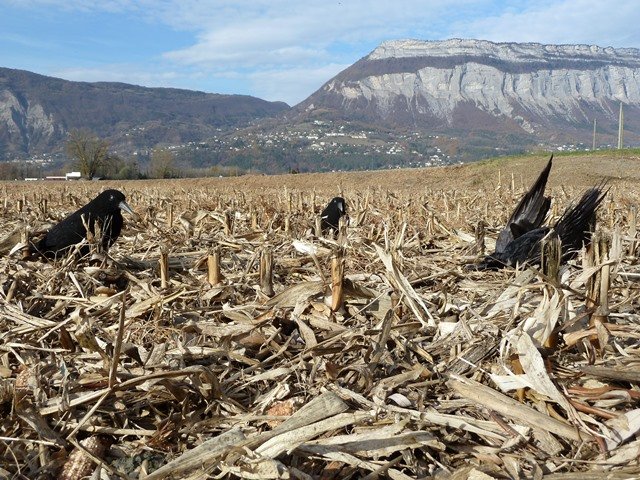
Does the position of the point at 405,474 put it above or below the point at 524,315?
below

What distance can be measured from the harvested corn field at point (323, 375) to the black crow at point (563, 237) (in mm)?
530

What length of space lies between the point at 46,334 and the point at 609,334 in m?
2.83

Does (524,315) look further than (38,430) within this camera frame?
Yes

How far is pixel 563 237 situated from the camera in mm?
4625

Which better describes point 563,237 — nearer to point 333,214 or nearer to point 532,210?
point 532,210

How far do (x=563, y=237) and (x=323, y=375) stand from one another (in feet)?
8.76

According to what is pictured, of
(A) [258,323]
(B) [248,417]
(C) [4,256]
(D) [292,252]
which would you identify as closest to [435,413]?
(B) [248,417]

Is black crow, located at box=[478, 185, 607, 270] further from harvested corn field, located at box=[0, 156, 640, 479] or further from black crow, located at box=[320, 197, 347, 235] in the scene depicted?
black crow, located at box=[320, 197, 347, 235]

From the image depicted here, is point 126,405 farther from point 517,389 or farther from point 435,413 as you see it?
point 517,389

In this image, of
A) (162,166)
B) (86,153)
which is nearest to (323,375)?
(162,166)

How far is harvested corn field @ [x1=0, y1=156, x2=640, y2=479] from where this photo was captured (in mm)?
2344

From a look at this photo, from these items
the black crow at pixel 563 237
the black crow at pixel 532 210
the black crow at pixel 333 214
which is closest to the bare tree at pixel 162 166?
the black crow at pixel 333 214

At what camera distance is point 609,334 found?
2.74m

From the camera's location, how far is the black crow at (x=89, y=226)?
16.3 ft
